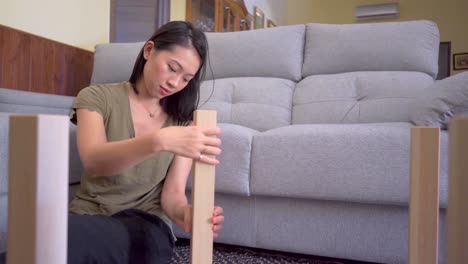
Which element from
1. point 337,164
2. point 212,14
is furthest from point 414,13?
point 337,164

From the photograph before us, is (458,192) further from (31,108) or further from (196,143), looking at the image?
(31,108)

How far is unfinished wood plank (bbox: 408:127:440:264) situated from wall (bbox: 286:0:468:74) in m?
5.02

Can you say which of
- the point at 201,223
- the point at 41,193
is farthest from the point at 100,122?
the point at 41,193

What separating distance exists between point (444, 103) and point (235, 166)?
663 mm

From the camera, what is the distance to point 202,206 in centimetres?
51

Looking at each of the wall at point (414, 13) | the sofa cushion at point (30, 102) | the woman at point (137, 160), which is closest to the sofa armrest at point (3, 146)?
the woman at point (137, 160)

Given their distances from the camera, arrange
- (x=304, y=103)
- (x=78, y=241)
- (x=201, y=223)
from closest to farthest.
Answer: (x=201, y=223), (x=78, y=241), (x=304, y=103)

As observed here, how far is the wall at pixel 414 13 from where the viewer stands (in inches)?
185

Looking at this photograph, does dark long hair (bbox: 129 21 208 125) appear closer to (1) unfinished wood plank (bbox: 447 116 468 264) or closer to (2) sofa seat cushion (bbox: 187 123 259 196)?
(2) sofa seat cushion (bbox: 187 123 259 196)

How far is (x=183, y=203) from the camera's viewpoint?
84 centimetres

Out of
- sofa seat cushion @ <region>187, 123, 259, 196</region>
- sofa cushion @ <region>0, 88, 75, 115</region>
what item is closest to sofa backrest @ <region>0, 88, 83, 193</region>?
sofa cushion @ <region>0, 88, 75, 115</region>

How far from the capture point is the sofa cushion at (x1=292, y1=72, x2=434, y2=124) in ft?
4.94

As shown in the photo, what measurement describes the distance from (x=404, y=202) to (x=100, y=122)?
0.79m

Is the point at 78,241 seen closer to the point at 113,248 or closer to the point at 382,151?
the point at 113,248
